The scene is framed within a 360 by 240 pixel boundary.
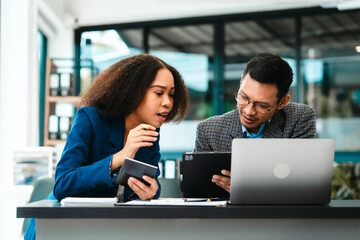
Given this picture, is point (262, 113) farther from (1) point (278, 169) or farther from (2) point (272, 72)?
(1) point (278, 169)

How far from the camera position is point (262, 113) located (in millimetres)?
1999

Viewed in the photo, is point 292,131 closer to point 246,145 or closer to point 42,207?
point 246,145

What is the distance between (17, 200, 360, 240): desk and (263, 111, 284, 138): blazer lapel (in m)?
0.92

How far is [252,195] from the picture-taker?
1.23m

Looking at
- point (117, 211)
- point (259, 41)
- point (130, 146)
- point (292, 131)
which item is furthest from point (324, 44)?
point (117, 211)

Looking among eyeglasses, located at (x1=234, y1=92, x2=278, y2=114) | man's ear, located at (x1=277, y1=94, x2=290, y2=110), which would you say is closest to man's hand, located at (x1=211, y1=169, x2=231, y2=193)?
eyeglasses, located at (x1=234, y1=92, x2=278, y2=114)

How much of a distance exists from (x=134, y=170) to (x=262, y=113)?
872 millimetres

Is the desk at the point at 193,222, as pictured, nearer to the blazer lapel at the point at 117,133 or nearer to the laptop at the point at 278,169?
the laptop at the point at 278,169

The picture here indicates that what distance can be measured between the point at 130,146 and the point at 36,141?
280 cm

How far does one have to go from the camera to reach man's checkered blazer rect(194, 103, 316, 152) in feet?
6.89

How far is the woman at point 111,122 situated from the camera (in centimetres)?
150

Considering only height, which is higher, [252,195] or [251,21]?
[251,21]

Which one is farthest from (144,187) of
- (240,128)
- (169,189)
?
(240,128)

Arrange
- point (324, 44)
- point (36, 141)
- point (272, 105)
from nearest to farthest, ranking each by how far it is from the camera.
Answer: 1. point (272, 105)
2. point (36, 141)
3. point (324, 44)
